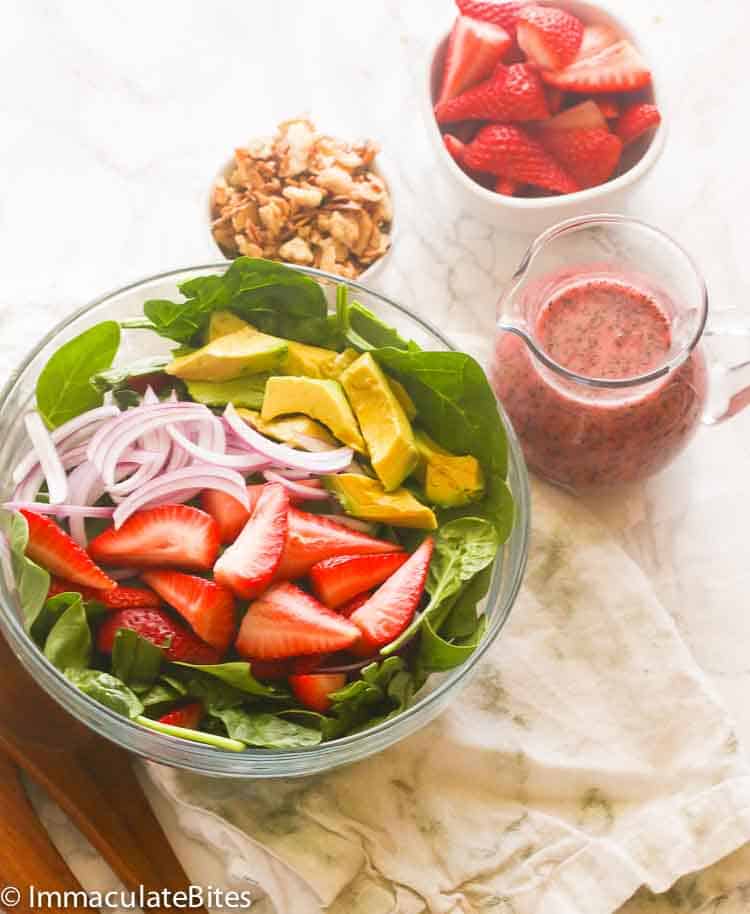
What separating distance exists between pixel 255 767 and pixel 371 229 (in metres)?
0.71

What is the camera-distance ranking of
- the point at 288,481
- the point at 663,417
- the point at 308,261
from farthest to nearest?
the point at 308,261 < the point at 663,417 < the point at 288,481

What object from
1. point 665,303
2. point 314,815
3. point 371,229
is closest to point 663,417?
point 665,303

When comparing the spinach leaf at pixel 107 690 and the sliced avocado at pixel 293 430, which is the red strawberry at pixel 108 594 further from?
the sliced avocado at pixel 293 430

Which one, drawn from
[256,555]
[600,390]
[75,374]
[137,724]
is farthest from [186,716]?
[600,390]

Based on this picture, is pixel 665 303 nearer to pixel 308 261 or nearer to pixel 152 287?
pixel 308 261

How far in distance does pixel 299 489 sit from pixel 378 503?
88 mm

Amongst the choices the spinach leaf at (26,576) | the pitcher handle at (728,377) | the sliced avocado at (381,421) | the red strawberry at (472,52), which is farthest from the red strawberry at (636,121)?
the spinach leaf at (26,576)

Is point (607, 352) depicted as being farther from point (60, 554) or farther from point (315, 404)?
point (60, 554)

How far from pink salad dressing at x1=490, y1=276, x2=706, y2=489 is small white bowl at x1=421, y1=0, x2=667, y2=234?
0.43 ft

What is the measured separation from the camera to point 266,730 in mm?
1315

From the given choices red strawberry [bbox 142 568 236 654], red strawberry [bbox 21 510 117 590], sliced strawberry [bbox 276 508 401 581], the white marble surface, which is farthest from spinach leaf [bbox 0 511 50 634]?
the white marble surface

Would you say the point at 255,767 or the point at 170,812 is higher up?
the point at 255,767

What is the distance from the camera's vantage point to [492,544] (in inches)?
55.6

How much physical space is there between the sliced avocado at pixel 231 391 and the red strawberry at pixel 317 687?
318mm
